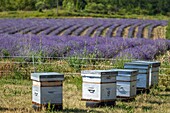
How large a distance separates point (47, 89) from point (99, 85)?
1247 mm

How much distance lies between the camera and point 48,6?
334 ft

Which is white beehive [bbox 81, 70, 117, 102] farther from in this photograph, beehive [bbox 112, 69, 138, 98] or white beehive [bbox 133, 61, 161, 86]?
white beehive [bbox 133, 61, 161, 86]

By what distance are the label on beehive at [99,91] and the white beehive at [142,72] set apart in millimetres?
2401

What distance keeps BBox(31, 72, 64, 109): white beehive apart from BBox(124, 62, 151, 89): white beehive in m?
3.45

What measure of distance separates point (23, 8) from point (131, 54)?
242 feet

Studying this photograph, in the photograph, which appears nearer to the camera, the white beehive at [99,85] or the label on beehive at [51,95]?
the label on beehive at [51,95]

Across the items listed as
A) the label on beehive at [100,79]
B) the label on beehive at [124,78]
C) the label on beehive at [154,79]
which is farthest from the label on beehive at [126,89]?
the label on beehive at [154,79]

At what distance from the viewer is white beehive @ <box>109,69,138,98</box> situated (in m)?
12.8

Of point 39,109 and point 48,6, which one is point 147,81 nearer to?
point 39,109

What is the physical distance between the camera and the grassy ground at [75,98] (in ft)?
38.5

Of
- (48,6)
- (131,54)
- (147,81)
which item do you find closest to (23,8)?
(48,6)

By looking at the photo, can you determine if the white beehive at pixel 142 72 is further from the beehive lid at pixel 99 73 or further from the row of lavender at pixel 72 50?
the row of lavender at pixel 72 50

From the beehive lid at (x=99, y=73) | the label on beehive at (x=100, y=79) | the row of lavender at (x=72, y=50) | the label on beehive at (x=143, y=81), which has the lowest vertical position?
the row of lavender at (x=72, y=50)

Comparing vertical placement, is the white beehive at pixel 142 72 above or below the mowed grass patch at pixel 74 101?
above
